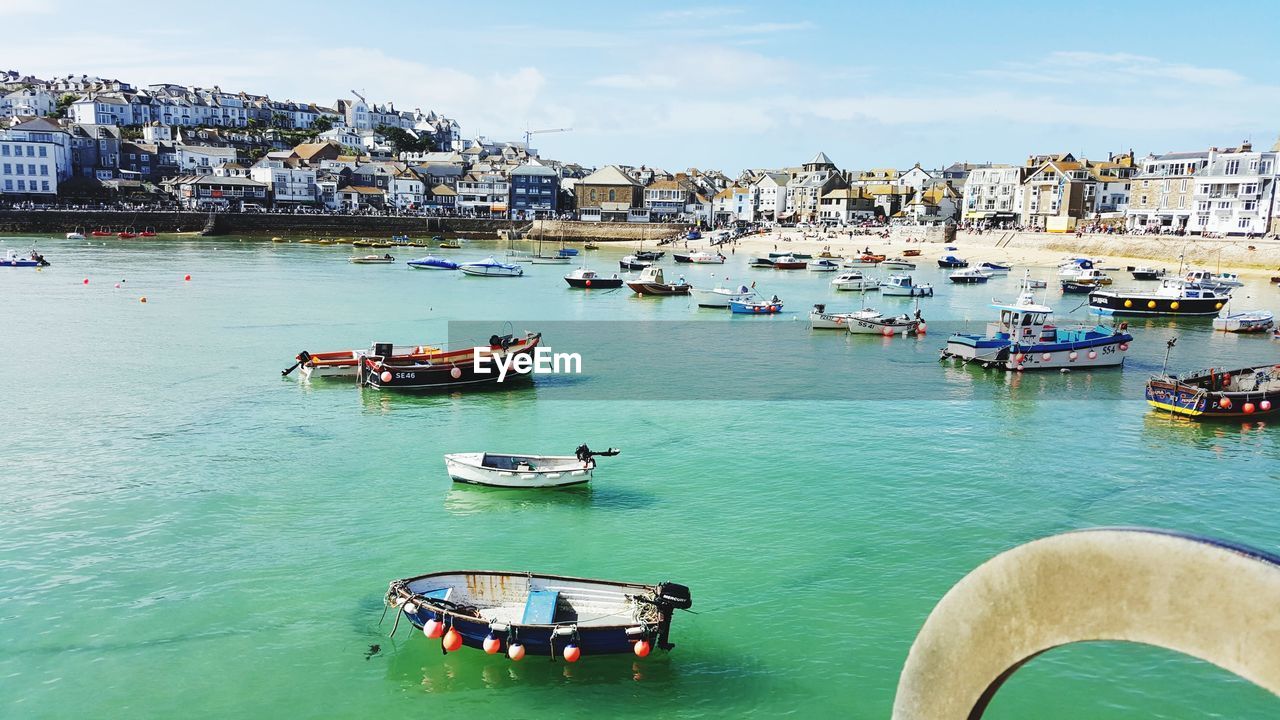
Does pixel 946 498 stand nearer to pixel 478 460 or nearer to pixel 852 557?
pixel 852 557

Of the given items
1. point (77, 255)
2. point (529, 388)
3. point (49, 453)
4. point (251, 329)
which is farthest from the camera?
point (77, 255)

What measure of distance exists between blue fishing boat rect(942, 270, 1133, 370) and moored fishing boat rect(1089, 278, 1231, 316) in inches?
796

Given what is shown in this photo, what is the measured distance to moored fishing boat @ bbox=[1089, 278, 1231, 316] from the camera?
196 ft

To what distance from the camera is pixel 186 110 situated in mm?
195875

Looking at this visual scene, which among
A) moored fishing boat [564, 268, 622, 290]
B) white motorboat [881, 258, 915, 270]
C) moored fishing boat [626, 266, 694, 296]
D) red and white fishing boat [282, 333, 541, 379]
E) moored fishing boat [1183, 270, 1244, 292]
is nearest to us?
red and white fishing boat [282, 333, 541, 379]

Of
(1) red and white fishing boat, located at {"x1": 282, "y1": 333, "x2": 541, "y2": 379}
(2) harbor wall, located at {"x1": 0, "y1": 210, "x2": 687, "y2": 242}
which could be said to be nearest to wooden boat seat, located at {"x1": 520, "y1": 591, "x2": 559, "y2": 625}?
(1) red and white fishing boat, located at {"x1": 282, "y1": 333, "x2": 541, "y2": 379}


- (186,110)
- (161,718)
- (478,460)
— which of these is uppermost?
(186,110)

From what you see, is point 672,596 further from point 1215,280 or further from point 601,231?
point 601,231

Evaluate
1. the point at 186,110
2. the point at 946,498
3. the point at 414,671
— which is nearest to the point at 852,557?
the point at 946,498

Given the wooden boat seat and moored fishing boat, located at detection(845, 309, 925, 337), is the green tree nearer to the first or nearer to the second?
moored fishing boat, located at detection(845, 309, 925, 337)

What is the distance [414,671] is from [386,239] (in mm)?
125408

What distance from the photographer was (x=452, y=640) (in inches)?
571

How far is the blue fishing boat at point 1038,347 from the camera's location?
41062 millimetres

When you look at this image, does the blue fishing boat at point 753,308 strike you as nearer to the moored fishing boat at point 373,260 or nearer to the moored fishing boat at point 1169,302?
the moored fishing boat at point 1169,302
